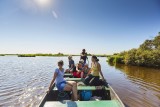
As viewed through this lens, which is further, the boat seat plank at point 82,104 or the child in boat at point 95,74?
the child in boat at point 95,74

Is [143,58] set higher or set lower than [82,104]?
higher

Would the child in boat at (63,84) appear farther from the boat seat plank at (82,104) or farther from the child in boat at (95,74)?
the child in boat at (95,74)

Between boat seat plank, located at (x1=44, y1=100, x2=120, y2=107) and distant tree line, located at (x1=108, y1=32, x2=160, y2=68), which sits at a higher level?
distant tree line, located at (x1=108, y1=32, x2=160, y2=68)

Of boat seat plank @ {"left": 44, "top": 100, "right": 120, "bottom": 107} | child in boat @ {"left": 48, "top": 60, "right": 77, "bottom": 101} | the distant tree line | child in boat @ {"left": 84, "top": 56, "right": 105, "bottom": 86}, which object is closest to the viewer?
boat seat plank @ {"left": 44, "top": 100, "right": 120, "bottom": 107}

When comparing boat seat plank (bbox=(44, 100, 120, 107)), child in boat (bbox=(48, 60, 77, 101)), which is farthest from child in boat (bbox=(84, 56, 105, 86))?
boat seat plank (bbox=(44, 100, 120, 107))

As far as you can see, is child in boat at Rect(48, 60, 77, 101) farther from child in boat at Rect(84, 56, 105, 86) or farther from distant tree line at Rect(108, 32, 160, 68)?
distant tree line at Rect(108, 32, 160, 68)

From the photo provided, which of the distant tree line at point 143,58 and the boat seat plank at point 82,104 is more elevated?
the distant tree line at point 143,58

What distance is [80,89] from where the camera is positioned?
8188 millimetres

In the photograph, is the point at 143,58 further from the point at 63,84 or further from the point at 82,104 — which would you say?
the point at 82,104

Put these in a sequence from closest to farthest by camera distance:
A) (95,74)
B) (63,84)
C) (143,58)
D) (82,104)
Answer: (82,104), (63,84), (95,74), (143,58)

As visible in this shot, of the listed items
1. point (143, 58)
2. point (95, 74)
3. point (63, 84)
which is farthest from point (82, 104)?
point (143, 58)

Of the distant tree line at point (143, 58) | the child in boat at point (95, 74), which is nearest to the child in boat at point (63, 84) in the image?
the child in boat at point (95, 74)

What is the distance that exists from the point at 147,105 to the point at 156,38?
4902 centimetres

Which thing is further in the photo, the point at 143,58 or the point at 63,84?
the point at 143,58
